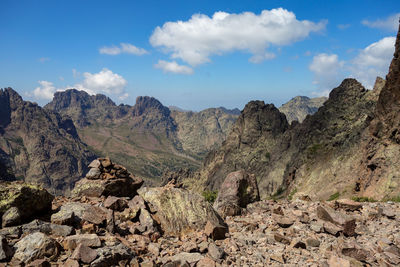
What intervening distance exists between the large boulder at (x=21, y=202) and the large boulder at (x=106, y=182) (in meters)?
5.49

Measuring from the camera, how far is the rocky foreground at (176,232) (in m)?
11.7

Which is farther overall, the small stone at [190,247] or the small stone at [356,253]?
the small stone at [190,247]

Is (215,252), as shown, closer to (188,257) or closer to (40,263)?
(188,257)

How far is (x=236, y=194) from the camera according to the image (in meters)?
24.7

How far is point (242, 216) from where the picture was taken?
70.6 feet

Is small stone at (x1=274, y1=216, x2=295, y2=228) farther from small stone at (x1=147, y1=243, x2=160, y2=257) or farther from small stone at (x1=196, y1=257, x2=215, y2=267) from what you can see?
small stone at (x1=147, y1=243, x2=160, y2=257)

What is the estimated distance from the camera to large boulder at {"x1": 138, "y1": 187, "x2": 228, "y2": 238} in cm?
1734

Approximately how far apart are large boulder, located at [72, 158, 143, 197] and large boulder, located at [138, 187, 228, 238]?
3.37 meters

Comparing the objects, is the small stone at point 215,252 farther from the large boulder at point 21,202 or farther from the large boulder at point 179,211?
the large boulder at point 21,202

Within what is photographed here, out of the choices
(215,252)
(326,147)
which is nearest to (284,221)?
(215,252)

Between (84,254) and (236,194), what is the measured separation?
1615 centimetres

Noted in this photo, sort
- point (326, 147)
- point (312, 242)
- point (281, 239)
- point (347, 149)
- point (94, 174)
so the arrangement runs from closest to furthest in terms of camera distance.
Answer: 1. point (312, 242)
2. point (281, 239)
3. point (94, 174)
4. point (347, 149)
5. point (326, 147)

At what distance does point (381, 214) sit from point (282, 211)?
7149mm

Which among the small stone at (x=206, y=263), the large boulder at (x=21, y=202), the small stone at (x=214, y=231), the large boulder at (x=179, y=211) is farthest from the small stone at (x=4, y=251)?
the small stone at (x=214, y=231)
